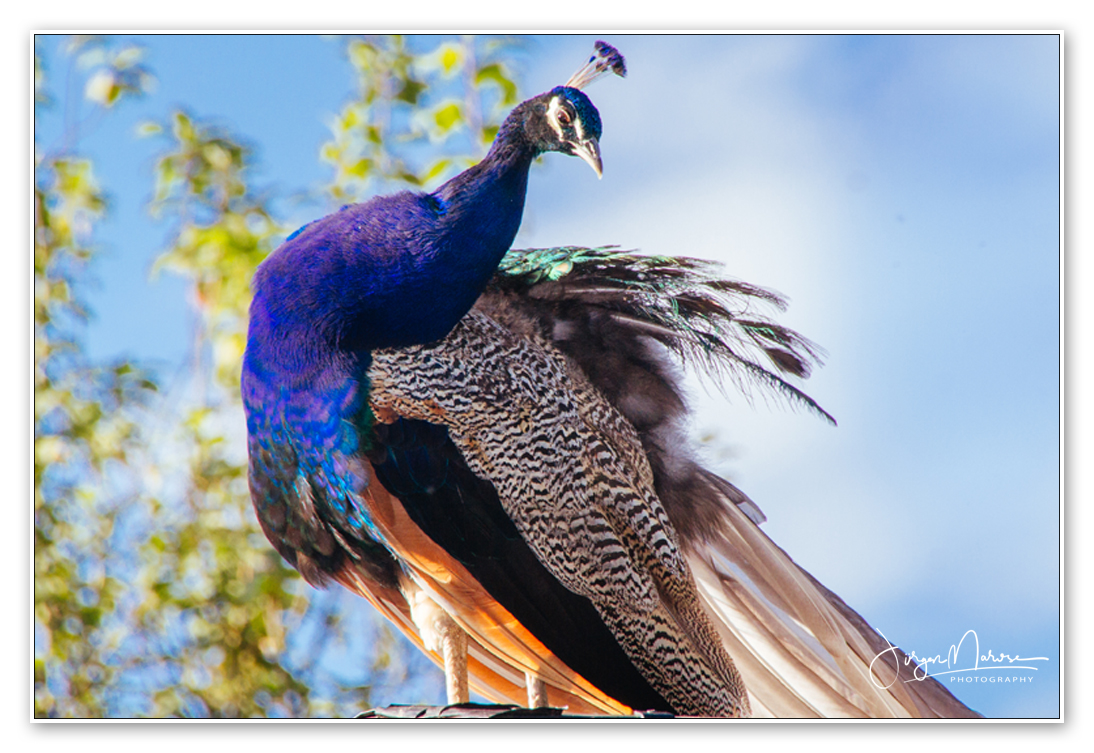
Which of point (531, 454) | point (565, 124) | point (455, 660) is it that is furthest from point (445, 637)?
→ point (565, 124)

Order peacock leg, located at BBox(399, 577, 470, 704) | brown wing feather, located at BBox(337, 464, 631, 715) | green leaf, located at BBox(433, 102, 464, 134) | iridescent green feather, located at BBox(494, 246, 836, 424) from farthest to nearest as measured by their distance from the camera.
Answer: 1. green leaf, located at BBox(433, 102, 464, 134)
2. iridescent green feather, located at BBox(494, 246, 836, 424)
3. peacock leg, located at BBox(399, 577, 470, 704)
4. brown wing feather, located at BBox(337, 464, 631, 715)

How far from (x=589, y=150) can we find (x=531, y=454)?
52 cm

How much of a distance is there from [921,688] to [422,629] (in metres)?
0.95

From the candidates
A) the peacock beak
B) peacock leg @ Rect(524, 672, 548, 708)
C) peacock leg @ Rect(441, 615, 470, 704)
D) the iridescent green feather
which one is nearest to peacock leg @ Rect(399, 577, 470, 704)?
peacock leg @ Rect(441, 615, 470, 704)

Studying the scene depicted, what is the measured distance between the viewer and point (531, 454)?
178cm

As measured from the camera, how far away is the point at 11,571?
6.68ft

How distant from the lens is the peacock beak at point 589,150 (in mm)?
1741

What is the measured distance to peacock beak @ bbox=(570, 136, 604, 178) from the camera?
1.74 metres

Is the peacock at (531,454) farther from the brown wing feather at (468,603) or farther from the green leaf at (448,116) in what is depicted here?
the green leaf at (448,116)

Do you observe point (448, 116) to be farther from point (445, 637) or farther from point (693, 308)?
point (445, 637)

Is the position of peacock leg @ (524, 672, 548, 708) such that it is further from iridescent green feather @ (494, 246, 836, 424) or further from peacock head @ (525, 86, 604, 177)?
peacock head @ (525, 86, 604, 177)
